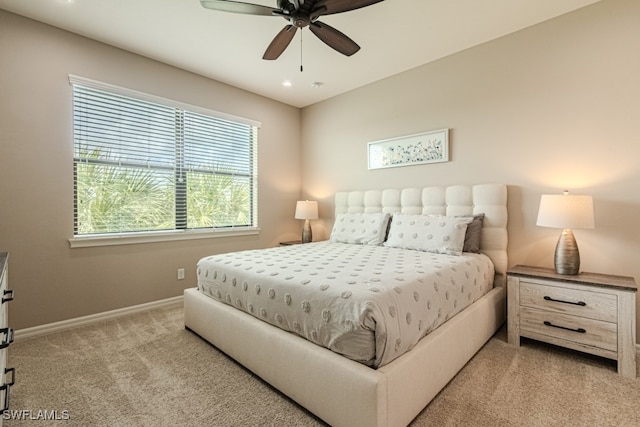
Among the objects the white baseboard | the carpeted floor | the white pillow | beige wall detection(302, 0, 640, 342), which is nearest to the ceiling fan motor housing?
beige wall detection(302, 0, 640, 342)

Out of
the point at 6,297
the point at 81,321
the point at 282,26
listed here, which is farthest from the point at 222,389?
the point at 282,26

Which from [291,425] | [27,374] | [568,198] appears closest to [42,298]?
[27,374]

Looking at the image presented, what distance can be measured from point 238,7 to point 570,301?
315cm

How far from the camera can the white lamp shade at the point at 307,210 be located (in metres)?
4.35

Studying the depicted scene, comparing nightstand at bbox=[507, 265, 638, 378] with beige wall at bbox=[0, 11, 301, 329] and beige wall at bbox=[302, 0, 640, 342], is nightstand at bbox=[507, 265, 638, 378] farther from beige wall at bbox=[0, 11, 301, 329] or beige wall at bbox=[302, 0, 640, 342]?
beige wall at bbox=[0, 11, 301, 329]

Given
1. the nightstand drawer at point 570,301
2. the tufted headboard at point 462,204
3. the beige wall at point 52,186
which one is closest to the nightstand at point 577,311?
the nightstand drawer at point 570,301

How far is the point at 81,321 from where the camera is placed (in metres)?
2.82

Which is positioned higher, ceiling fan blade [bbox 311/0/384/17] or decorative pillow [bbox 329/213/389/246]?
ceiling fan blade [bbox 311/0/384/17]

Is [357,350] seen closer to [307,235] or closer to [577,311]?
[577,311]

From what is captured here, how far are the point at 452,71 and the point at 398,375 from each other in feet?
10.3

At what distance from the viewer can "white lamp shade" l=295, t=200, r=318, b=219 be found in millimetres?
4352

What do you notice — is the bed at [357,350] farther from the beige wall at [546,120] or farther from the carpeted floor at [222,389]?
the beige wall at [546,120]

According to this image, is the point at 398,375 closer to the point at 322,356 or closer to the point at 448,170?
the point at 322,356

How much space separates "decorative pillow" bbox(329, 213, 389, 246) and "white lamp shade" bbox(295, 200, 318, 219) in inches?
25.5
